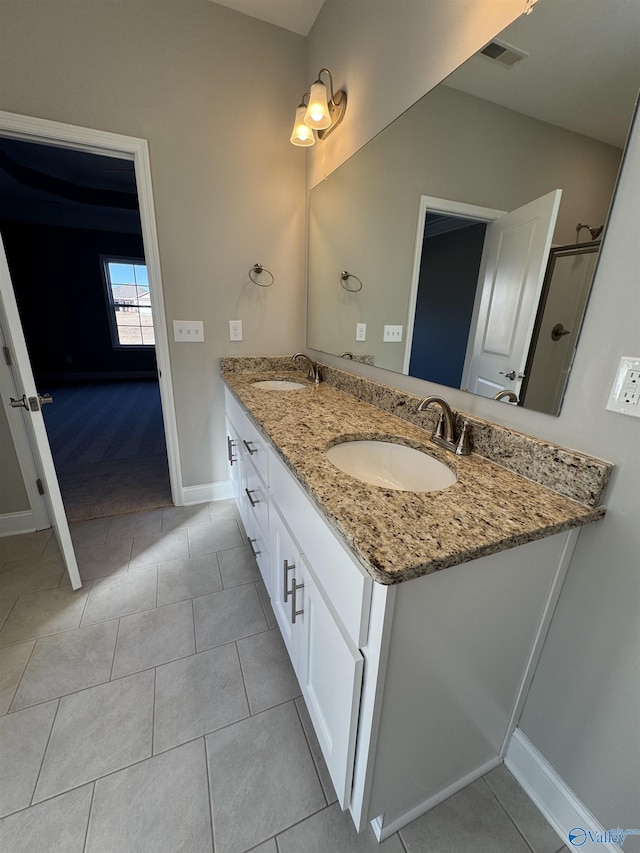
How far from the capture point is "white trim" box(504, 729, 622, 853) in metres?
0.82

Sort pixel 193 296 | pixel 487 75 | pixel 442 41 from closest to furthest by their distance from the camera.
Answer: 1. pixel 487 75
2. pixel 442 41
3. pixel 193 296

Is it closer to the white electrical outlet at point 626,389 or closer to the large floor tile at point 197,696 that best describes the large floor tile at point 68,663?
the large floor tile at point 197,696

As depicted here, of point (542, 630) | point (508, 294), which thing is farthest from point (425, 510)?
point (508, 294)

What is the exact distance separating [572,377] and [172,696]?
5.10ft

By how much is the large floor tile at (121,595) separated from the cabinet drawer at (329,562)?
38.1 inches

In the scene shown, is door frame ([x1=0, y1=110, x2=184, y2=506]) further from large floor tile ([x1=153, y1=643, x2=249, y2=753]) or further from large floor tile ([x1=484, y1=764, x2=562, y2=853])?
large floor tile ([x1=484, y1=764, x2=562, y2=853])

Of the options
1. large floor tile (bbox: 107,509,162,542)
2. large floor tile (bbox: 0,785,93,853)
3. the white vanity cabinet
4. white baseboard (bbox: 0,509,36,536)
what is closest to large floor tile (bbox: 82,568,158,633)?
large floor tile (bbox: 107,509,162,542)

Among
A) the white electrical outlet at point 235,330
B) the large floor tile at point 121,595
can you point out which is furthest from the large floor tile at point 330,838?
the white electrical outlet at point 235,330

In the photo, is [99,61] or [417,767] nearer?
[417,767]

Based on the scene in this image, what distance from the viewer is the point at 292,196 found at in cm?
209

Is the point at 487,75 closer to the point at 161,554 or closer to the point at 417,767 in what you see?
the point at 417,767

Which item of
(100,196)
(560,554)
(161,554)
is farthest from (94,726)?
(100,196)

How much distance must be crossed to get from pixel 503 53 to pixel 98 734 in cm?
227

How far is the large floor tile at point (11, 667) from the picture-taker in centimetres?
114
